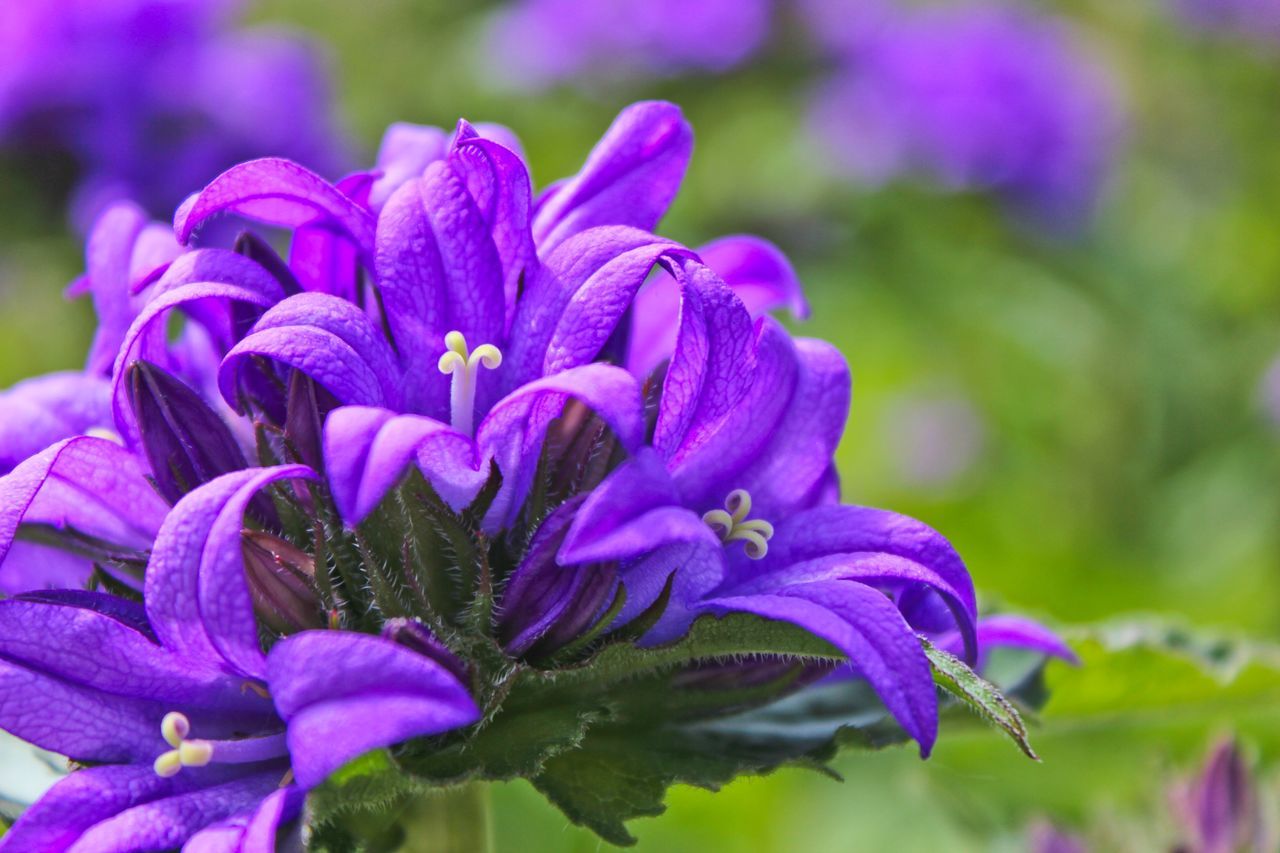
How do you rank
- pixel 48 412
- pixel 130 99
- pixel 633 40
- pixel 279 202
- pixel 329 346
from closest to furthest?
pixel 329 346 → pixel 279 202 → pixel 48 412 → pixel 130 99 → pixel 633 40

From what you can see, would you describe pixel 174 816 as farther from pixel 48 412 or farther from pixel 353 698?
pixel 48 412

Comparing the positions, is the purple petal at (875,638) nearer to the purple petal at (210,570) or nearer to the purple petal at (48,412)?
the purple petal at (210,570)

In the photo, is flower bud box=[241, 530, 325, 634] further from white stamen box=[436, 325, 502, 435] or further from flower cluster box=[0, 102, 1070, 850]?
white stamen box=[436, 325, 502, 435]

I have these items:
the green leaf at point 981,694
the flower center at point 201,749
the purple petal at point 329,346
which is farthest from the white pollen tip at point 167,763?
the green leaf at point 981,694

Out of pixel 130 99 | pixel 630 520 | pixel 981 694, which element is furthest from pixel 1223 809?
pixel 130 99

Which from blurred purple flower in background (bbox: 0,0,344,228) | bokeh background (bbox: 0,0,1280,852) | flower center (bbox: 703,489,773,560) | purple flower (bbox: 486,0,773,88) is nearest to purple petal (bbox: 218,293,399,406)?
flower center (bbox: 703,489,773,560)

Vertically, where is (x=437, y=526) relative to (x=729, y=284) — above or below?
below
